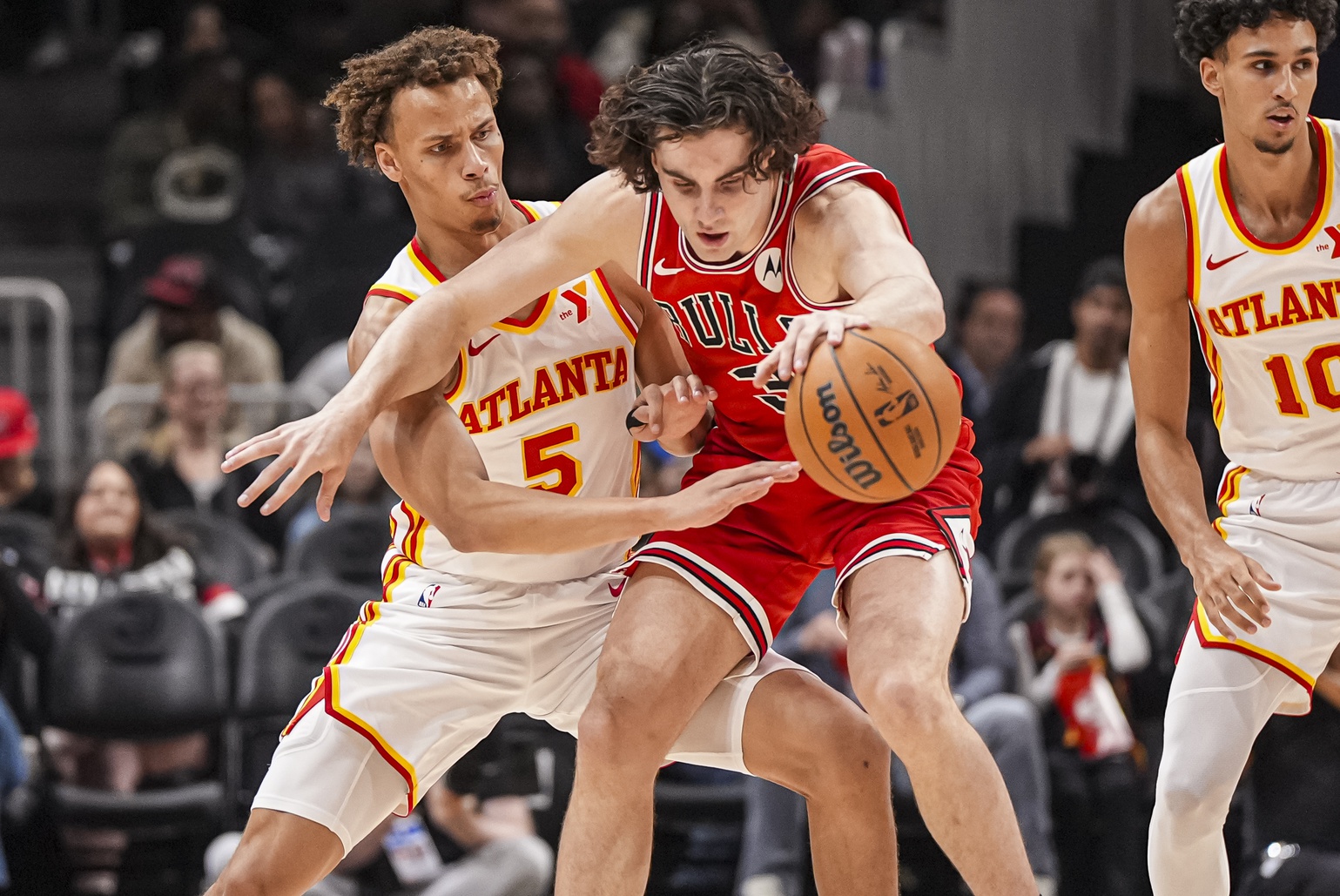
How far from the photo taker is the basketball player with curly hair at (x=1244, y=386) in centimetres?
415

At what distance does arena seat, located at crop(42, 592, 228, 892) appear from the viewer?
6945mm

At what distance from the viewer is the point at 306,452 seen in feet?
12.3

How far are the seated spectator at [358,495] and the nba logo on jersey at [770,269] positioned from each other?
4.12 m

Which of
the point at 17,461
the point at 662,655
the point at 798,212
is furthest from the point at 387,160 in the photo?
the point at 17,461

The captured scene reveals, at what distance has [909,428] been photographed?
3.59m

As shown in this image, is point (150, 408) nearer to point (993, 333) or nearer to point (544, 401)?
point (993, 333)

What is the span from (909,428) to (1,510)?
19.4ft

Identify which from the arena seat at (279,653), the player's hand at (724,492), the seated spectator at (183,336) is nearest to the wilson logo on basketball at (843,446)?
the player's hand at (724,492)

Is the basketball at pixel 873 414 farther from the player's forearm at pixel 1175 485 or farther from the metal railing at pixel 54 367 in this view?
the metal railing at pixel 54 367

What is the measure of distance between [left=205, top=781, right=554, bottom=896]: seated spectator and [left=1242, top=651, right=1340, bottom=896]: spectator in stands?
2.58 meters

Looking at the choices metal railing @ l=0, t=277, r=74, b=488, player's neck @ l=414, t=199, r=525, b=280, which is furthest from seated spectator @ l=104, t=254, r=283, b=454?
player's neck @ l=414, t=199, r=525, b=280

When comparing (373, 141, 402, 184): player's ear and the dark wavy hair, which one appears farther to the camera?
(373, 141, 402, 184): player's ear

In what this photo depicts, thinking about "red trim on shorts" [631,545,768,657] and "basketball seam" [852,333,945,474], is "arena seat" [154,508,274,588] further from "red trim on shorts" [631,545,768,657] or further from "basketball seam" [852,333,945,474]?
"basketball seam" [852,333,945,474]

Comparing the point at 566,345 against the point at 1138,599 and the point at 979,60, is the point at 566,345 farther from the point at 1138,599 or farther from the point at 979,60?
the point at 979,60
